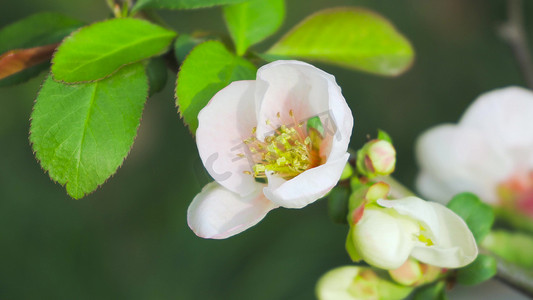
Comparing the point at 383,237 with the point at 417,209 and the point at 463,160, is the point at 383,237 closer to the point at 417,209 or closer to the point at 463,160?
the point at 417,209

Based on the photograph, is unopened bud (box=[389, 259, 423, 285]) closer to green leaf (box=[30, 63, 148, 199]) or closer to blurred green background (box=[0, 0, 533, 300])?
green leaf (box=[30, 63, 148, 199])

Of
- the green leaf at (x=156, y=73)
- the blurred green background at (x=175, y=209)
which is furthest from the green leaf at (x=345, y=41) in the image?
the blurred green background at (x=175, y=209)

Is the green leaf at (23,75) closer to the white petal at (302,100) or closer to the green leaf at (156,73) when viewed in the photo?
the green leaf at (156,73)

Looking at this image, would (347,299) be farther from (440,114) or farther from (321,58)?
(440,114)

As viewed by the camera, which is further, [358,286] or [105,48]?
[358,286]

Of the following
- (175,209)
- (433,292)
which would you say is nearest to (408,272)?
(433,292)

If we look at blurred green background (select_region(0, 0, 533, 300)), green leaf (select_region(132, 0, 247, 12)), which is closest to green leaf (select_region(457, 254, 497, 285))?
green leaf (select_region(132, 0, 247, 12))
